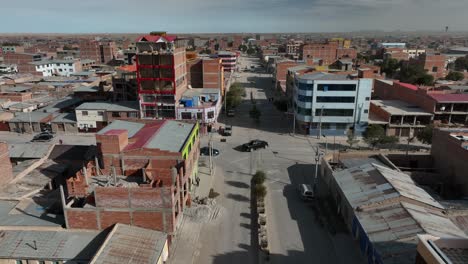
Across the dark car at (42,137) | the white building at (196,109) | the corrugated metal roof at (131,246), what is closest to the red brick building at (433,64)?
the white building at (196,109)

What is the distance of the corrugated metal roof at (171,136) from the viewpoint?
33719 millimetres

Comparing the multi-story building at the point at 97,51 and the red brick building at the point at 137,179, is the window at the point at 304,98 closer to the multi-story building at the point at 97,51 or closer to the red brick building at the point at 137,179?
the red brick building at the point at 137,179

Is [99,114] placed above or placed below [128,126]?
below

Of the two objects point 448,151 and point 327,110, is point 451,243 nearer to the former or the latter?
point 448,151

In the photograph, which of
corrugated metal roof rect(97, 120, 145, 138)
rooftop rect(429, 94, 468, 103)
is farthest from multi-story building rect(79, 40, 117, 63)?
rooftop rect(429, 94, 468, 103)

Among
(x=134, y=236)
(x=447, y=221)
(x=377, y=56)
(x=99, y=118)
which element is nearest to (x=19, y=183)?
(x=134, y=236)

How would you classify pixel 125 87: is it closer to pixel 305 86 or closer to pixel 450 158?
pixel 305 86

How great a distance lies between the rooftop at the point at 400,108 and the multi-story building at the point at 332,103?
23.7 ft

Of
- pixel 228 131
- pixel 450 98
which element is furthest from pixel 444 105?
pixel 228 131

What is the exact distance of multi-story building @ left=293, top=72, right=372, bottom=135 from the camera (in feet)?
188

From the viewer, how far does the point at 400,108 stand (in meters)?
64.1

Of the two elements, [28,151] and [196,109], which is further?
[196,109]

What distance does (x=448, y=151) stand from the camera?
3856 centimetres

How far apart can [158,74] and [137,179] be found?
31.1 meters
